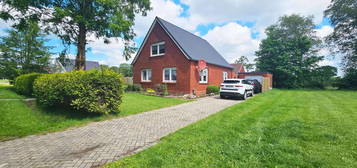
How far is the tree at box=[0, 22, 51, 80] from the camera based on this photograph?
16297 mm

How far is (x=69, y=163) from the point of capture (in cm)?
284

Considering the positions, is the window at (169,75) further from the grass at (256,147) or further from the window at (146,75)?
the grass at (256,147)

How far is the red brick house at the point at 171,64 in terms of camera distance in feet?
45.4

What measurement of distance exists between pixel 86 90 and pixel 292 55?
3572 cm

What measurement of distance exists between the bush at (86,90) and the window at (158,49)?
9.70 meters

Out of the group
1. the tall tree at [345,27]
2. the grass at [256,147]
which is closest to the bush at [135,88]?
the grass at [256,147]

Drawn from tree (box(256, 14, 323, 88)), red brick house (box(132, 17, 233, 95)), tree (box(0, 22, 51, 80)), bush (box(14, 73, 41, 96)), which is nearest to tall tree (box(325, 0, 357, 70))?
tree (box(256, 14, 323, 88))

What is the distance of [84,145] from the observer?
365cm

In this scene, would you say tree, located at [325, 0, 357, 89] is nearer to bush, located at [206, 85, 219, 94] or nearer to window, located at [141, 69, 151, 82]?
bush, located at [206, 85, 219, 94]

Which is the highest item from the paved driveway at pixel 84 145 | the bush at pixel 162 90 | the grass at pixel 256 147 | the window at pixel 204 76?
the window at pixel 204 76

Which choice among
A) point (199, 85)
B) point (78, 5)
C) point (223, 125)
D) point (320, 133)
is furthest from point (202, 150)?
point (199, 85)

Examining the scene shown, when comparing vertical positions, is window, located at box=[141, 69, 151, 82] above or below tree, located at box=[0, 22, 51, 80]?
below

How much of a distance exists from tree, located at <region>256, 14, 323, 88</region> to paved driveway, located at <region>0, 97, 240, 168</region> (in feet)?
103

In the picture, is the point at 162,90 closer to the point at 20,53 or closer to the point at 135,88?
the point at 135,88
